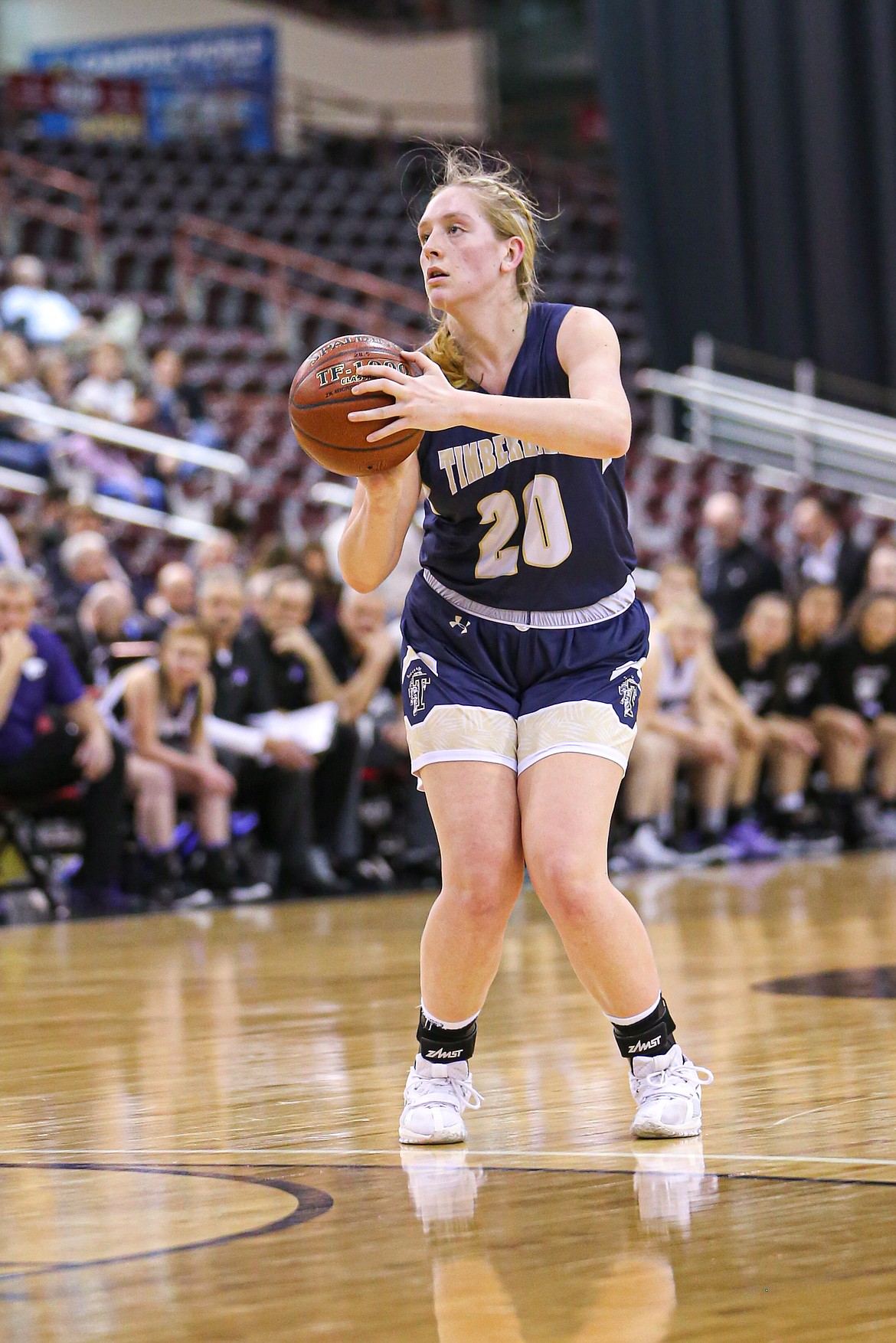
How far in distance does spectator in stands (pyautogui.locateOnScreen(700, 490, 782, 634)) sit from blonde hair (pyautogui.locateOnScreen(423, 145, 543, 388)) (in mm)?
7626

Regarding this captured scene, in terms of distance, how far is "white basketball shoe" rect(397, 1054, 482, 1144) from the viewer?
8.73 ft

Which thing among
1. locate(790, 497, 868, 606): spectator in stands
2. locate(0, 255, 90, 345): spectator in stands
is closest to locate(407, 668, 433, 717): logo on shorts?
locate(790, 497, 868, 606): spectator in stands

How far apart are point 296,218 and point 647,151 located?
3.41m

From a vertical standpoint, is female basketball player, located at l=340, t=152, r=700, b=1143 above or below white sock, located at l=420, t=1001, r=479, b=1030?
above

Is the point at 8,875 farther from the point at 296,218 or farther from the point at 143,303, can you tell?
the point at 296,218

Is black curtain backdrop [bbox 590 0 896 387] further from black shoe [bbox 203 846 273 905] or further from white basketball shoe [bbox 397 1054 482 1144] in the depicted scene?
white basketball shoe [bbox 397 1054 482 1144]

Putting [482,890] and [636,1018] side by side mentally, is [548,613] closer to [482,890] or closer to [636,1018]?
[482,890]

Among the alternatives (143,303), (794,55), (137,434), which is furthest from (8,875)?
(794,55)

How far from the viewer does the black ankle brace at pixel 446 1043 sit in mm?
2770

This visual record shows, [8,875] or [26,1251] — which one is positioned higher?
[26,1251]

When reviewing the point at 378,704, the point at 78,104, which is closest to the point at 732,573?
the point at 378,704

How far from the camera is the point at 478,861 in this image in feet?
8.77

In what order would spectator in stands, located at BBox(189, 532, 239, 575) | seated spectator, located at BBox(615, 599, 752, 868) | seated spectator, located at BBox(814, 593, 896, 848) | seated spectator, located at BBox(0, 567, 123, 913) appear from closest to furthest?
seated spectator, located at BBox(0, 567, 123, 913)
spectator in stands, located at BBox(189, 532, 239, 575)
seated spectator, located at BBox(615, 599, 752, 868)
seated spectator, located at BBox(814, 593, 896, 848)

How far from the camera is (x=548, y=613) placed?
2.79 m
